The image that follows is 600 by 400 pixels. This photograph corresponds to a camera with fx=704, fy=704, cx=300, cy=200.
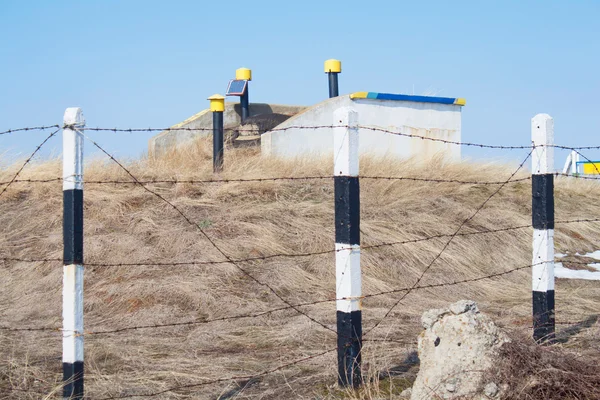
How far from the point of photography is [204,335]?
20.0 ft

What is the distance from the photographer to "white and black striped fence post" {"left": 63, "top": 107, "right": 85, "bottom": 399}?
3975 mm

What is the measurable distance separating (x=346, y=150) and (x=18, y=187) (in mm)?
7571

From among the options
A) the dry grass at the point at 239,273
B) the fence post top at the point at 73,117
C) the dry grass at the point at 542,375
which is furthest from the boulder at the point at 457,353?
the fence post top at the point at 73,117

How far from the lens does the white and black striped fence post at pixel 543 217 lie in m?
5.65

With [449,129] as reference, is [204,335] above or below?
below

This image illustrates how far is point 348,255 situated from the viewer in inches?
177

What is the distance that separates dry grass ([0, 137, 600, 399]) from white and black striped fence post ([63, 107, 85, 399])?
1.46 ft

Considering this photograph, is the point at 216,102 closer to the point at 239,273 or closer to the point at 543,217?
the point at 239,273

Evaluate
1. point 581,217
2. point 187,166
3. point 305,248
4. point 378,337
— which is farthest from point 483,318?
point 581,217

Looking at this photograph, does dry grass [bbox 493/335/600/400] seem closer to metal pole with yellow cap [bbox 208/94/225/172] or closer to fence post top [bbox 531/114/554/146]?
fence post top [bbox 531/114/554/146]

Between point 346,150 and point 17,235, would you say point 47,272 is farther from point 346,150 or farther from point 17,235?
point 346,150

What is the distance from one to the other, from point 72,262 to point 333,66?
44.3 ft

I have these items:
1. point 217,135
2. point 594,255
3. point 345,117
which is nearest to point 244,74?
point 217,135

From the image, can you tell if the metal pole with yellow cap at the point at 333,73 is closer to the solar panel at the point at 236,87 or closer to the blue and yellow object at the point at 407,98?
the solar panel at the point at 236,87
